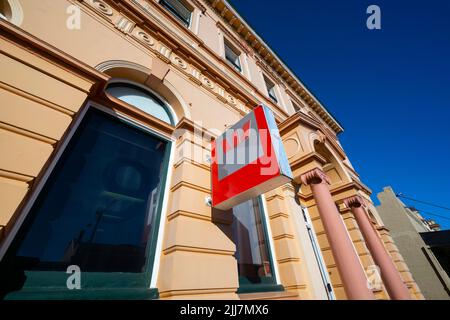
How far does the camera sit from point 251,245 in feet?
11.9

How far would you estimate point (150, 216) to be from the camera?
2.63 meters

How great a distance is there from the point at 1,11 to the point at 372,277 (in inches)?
387

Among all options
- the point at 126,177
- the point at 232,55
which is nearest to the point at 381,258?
the point at 126,177

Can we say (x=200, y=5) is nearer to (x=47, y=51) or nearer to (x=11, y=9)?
(x=11, y=9)

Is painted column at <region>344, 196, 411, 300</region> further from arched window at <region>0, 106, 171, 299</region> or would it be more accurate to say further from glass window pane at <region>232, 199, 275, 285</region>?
arched window at <region>0, 106, 171, 299</region>

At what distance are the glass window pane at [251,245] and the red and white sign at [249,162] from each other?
109 centimetres

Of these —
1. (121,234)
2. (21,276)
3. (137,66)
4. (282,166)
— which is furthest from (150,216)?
(137,66)

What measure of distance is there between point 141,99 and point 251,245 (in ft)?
11.0

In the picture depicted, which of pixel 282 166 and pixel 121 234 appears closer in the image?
pixel 282 166

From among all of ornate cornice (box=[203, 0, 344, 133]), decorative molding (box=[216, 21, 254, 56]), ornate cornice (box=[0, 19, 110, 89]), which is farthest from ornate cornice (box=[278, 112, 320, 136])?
ornate cornice (box=[203, 0, 344, 133])

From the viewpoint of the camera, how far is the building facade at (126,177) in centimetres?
178

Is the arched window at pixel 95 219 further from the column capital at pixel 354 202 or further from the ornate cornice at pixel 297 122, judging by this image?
the column capital at pixel 354 202

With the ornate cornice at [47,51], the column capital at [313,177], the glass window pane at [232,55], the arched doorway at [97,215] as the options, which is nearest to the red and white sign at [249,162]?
the arched doorway at [97,215]
